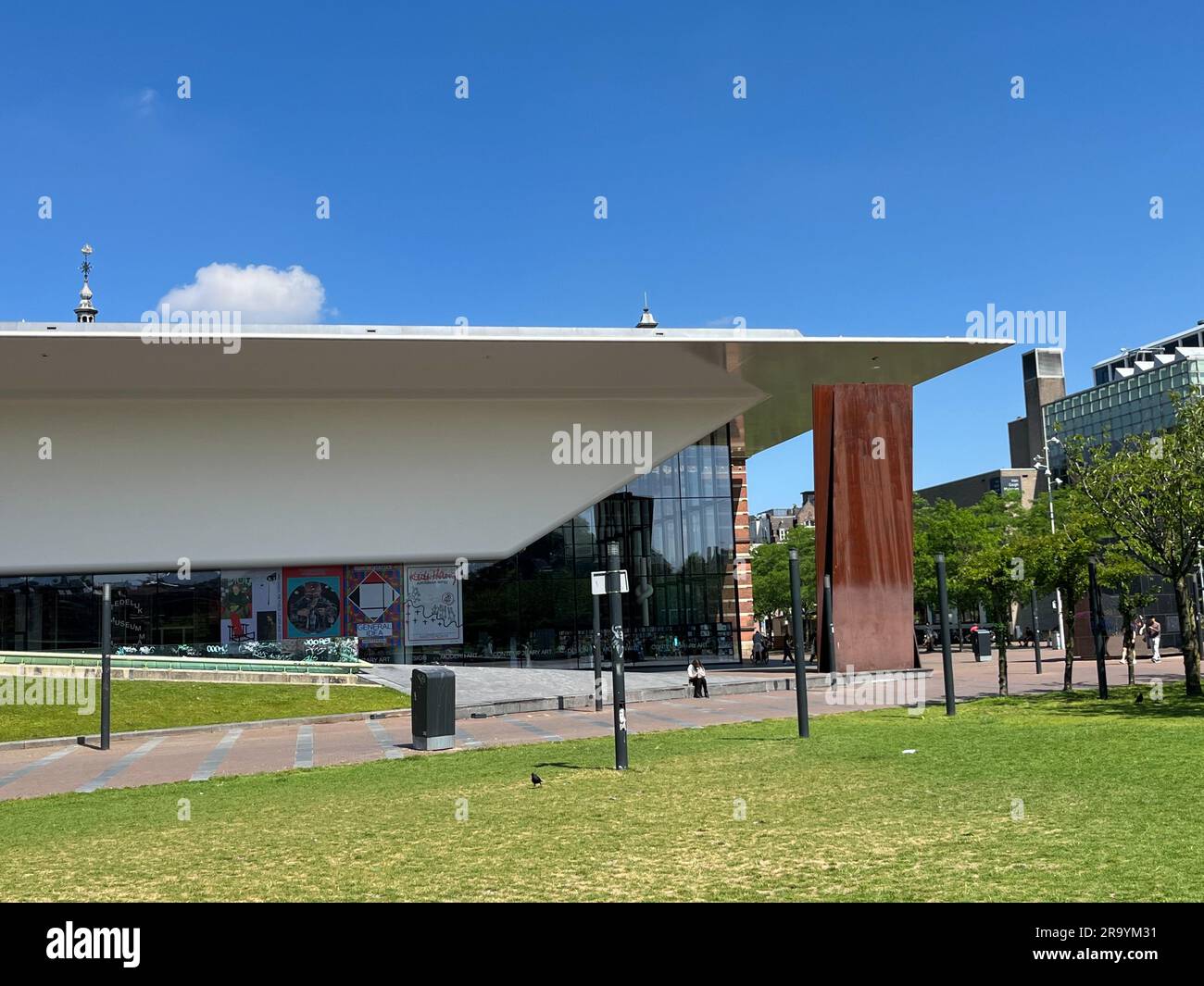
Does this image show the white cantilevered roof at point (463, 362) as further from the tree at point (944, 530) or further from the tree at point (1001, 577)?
the tree at point (944, 530)

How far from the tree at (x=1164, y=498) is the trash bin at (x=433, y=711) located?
12.8m

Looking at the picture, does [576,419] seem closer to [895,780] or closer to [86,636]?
[86,636]

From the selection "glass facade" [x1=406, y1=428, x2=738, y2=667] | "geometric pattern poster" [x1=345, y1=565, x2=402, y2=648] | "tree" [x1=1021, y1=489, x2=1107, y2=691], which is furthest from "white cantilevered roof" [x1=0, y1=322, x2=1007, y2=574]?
"tree" [x1=1021, y1=489, x2=1107, y2=691]

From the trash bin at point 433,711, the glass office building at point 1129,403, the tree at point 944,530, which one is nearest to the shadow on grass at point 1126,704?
the trash bin at point 433,711

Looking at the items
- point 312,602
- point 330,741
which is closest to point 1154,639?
point 330,741

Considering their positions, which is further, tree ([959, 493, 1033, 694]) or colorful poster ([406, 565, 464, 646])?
colorful poster ([406, 565, 464, 646])

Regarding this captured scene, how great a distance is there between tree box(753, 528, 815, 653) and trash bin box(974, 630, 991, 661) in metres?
16.2

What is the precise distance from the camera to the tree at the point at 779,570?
6488cm

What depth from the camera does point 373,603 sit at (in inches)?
1619

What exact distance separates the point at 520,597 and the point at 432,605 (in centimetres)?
332

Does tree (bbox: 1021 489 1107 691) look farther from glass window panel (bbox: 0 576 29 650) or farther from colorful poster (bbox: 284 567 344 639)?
glass window panel (bbox: 0 576 29 650)

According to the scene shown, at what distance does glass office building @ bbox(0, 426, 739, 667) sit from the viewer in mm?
39719

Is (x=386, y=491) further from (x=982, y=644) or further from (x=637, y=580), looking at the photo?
(x=982, y=644)
